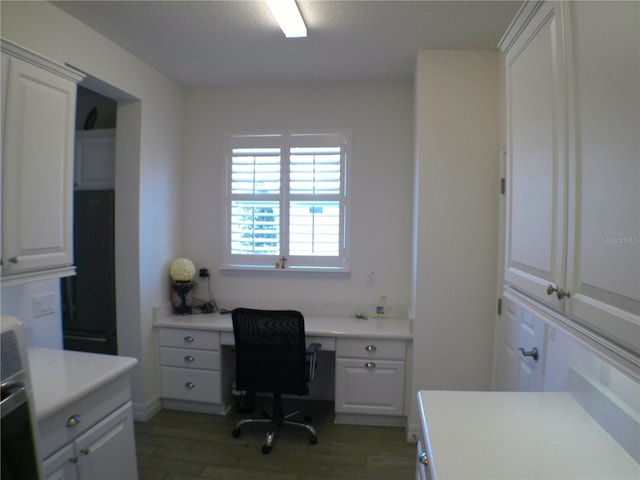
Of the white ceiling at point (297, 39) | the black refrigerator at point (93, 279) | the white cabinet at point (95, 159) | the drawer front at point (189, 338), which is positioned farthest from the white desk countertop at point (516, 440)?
the white cabinet at point (95, 159)

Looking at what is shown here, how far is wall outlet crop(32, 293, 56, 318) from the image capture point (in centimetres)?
203

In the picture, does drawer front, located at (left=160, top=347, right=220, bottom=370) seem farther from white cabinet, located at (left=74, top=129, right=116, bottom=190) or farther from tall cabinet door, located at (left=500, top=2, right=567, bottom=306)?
tall cabinet door, located at (left=500, top=2, right=567, bottom=306)

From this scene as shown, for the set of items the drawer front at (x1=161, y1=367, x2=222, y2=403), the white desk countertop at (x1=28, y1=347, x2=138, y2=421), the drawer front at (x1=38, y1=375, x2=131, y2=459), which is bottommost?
the drawer front at (x1=161, y1=367, x2=222, y2=403)

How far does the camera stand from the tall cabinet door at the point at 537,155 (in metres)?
1.00

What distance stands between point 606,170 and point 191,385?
3.01 m

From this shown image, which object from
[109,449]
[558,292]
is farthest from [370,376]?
[558,292]

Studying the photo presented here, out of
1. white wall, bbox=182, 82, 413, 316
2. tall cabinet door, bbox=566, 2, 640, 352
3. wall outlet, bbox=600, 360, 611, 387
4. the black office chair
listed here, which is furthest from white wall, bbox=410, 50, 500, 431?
tall cabinet door, bbox=566, 2, 640, 352

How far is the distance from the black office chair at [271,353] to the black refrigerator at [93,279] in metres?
1.14

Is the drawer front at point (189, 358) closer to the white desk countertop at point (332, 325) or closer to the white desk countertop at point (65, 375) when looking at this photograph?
the white desk countertop at point (332, 325)

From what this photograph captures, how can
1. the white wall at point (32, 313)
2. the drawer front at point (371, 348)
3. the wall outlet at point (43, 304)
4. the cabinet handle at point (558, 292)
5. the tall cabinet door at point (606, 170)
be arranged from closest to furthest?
1. the tall cabinet door at point (606, 170)
2. the cabinet handle at point (558, 292)
3. the white wall at point (32, 313)
4. the wall outlet at point (43, 304)
5. the drawer front at point (371, 348)

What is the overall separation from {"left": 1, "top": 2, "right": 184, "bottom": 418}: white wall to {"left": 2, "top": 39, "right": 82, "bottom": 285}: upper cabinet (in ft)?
2.68

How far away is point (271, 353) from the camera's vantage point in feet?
8.16

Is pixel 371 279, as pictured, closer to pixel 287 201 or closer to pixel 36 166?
pixel 287 201

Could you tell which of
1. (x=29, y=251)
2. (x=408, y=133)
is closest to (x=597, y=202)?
(x=29, y=251)
